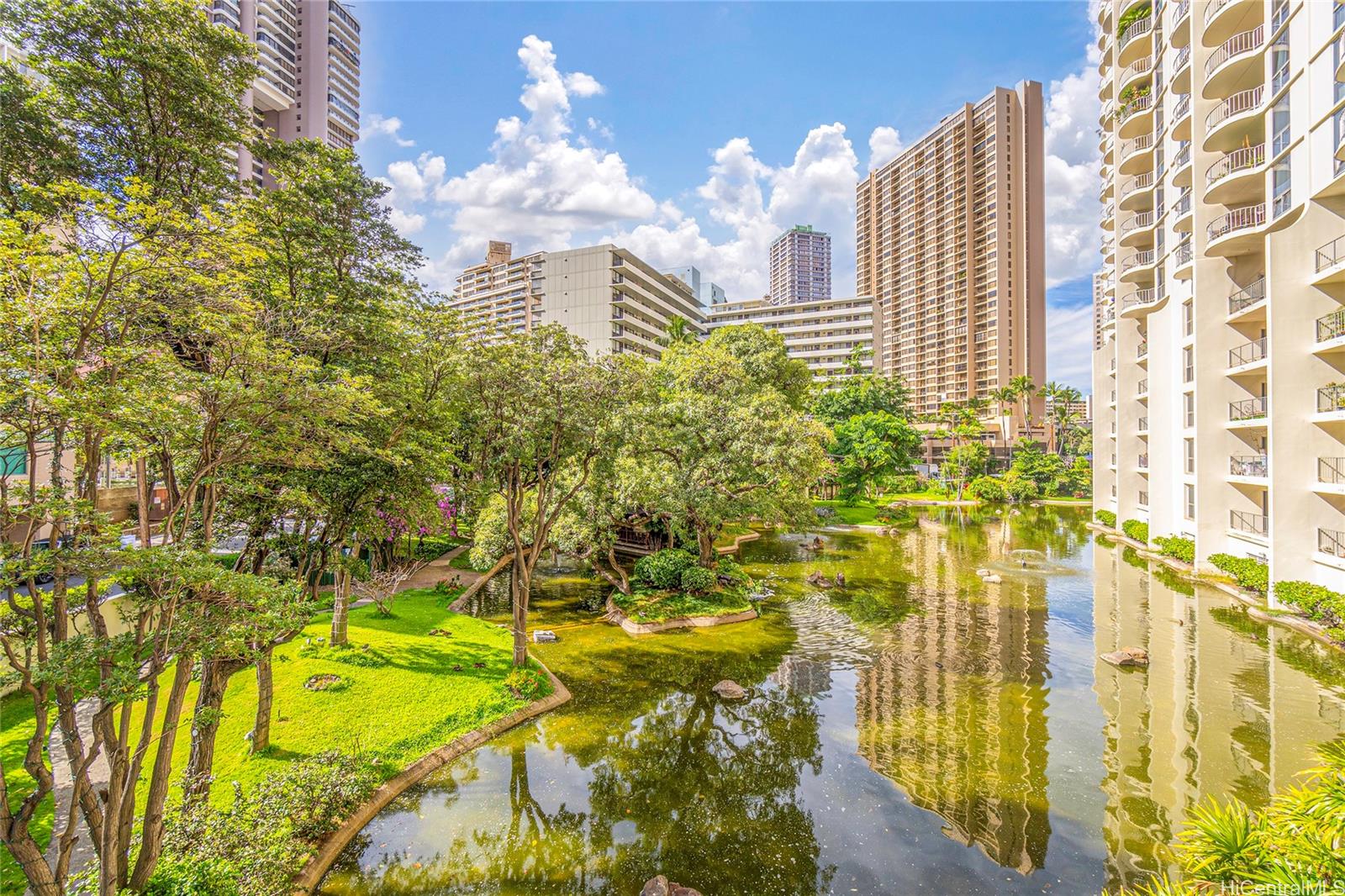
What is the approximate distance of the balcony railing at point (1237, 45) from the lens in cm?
2131

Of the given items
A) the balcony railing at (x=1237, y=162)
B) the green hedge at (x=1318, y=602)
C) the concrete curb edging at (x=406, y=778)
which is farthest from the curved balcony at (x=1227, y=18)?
the concrete curb edging at (x=406, y=778)

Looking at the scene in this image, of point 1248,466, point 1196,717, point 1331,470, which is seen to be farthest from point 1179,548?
point 1196,717

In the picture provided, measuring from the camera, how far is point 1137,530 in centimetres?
3275

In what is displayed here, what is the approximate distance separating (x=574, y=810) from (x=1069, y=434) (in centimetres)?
8221

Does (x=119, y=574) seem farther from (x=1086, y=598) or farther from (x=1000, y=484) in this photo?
(x=1000, y=484)

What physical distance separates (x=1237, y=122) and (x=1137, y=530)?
2069 centimetres

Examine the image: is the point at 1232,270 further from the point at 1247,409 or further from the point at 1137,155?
the point at 1137,155

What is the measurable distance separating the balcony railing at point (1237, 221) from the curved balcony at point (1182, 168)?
10.9 ft

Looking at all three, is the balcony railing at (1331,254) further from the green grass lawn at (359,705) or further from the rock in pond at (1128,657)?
the green grass lawn at (359,705)

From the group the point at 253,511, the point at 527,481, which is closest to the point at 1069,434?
the point at 527,481

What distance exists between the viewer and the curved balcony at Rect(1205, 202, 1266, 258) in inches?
858

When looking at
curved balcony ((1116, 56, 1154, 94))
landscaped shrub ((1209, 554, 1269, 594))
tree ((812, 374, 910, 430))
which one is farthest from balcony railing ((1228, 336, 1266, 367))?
tree ((812, 374, 910, 430))

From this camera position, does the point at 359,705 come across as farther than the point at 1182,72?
No

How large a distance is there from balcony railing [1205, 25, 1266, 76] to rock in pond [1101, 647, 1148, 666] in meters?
21.9
